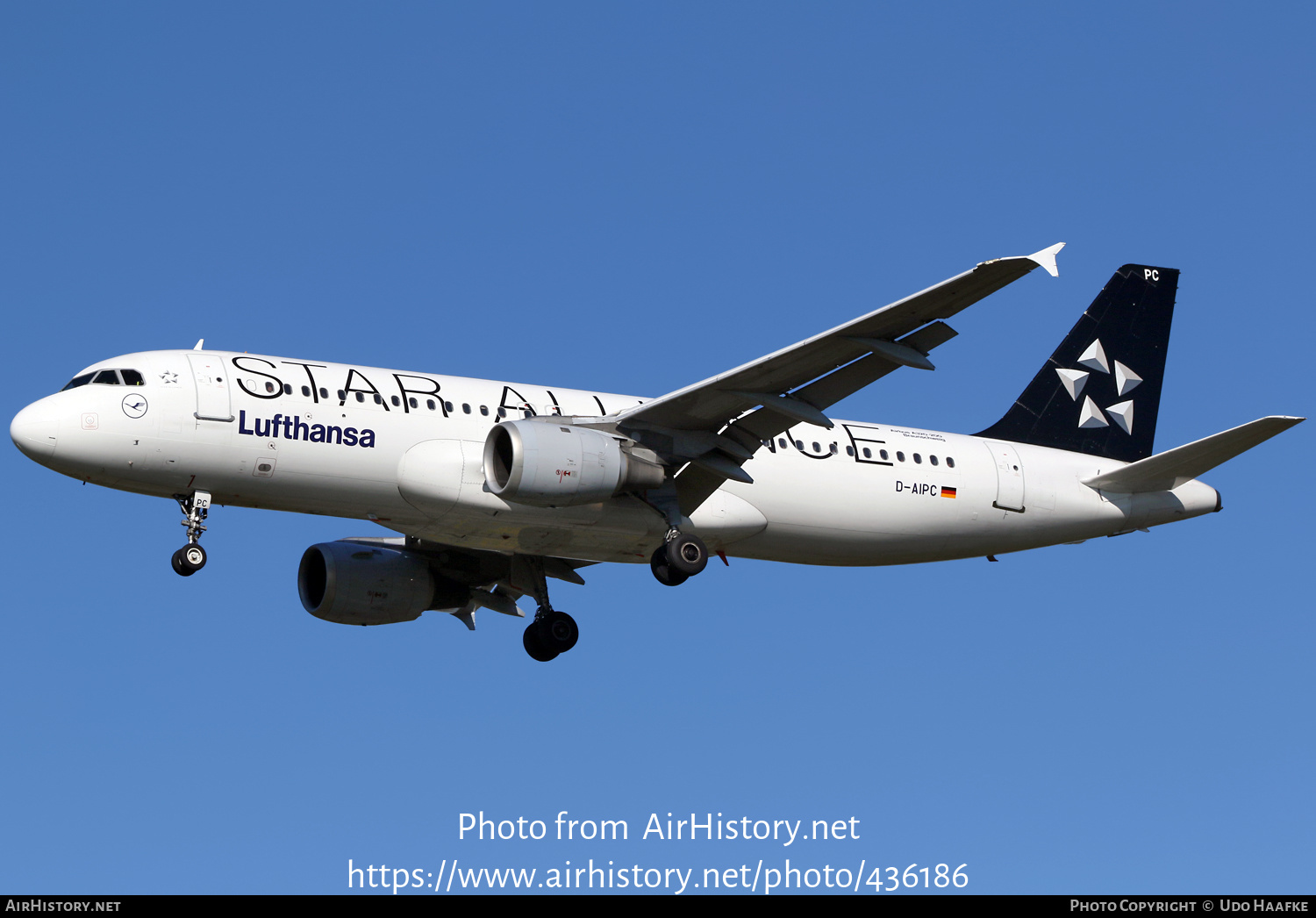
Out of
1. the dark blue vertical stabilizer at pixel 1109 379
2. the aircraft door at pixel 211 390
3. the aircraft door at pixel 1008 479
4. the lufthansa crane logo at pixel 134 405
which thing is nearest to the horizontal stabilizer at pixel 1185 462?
the aircraft door at pixel 1008 479

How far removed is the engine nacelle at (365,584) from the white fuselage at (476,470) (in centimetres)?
376

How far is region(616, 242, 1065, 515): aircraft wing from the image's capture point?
26.4 metres

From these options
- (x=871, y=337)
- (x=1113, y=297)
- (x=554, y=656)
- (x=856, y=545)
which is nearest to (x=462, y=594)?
(x=554, y=656)

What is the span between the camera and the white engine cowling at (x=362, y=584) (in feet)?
112

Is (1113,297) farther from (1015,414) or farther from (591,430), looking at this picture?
(591,430)

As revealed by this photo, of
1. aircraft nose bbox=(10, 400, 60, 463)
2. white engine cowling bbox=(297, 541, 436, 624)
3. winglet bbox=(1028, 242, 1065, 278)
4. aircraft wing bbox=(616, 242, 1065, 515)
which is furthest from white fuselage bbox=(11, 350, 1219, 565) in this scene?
winglet bbox=(1028, 242, 1065, 278)

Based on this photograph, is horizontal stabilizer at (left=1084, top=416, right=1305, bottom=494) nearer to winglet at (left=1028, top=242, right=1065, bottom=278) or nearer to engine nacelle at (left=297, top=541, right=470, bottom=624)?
winglet at (left=1028, top=242, right=1065, bottom=278)

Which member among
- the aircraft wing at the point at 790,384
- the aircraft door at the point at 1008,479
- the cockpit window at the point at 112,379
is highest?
the aircraft door at the point at 1008,479

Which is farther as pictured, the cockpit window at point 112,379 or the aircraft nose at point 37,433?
the cockpit window at point 112,379

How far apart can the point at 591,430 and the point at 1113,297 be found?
49.4ft

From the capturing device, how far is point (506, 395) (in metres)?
30.8

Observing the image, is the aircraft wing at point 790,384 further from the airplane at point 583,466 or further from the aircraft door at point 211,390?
the aircraft door at point 211,390
